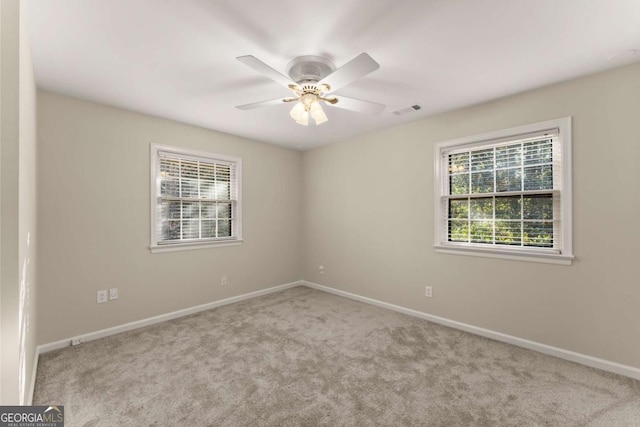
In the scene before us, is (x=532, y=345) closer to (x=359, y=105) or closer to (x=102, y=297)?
(x=359, y=105)

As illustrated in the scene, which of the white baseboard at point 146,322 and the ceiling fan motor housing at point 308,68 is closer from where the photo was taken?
the ceiling fan motor housing at point 308,68

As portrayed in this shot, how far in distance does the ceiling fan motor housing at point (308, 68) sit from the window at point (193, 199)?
209cm

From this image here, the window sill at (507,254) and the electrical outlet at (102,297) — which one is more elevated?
the window sill at (507,254)

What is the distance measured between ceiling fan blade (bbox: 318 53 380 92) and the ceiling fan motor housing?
0.12 m

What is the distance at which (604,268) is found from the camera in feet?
7.84

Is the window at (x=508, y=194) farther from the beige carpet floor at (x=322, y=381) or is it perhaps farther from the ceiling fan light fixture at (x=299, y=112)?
the ceiling fan light fixture at (x=299, y=112)

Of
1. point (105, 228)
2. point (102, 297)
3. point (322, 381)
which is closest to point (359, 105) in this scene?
point (322, 381)

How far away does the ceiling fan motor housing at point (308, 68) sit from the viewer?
6.98 ft

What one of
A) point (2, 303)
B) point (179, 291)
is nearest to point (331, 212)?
point (179, 291)

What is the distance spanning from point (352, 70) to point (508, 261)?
2430 millimetres

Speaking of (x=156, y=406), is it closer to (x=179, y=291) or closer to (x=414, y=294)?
(x=179, y=291)

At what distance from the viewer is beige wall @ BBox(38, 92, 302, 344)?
2.72 meters

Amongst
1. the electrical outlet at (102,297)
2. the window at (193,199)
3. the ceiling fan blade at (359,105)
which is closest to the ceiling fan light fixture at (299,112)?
the ceiling fan blade at (359,105)

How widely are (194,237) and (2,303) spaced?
2.79 meters
